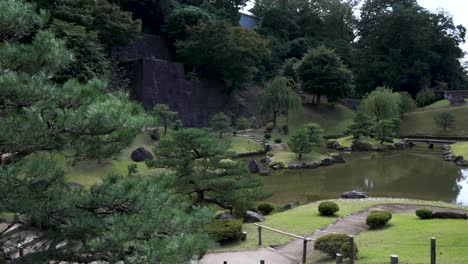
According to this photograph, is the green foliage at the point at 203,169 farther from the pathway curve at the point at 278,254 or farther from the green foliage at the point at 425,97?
the green foliage at the point at 425,97

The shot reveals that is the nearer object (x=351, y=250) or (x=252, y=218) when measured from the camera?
(x=351, y=250)

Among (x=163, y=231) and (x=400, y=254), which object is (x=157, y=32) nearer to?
(x=400, y=254)

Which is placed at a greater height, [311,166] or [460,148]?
[460,148]

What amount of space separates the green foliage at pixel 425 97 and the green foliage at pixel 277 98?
15.5 meters

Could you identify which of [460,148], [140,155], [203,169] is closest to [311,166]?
[140,155]

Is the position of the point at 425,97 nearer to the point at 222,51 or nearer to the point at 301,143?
the point at 222,51

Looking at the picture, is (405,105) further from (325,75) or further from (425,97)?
(325,75)

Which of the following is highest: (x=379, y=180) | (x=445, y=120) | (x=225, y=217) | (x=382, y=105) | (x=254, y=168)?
(x=382, y=105)

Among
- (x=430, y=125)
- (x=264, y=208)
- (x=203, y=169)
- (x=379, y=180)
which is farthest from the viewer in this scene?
(x=430, y=125)

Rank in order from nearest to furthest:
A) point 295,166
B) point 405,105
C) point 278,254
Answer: point 278,254, point 295,166, point 405,105

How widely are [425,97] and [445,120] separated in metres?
8.12

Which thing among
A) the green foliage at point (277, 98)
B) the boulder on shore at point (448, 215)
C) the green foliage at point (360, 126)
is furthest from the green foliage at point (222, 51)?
the boulder on shore at point (448, 215)

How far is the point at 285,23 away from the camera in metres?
50.6

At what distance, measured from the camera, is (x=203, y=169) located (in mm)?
13398
